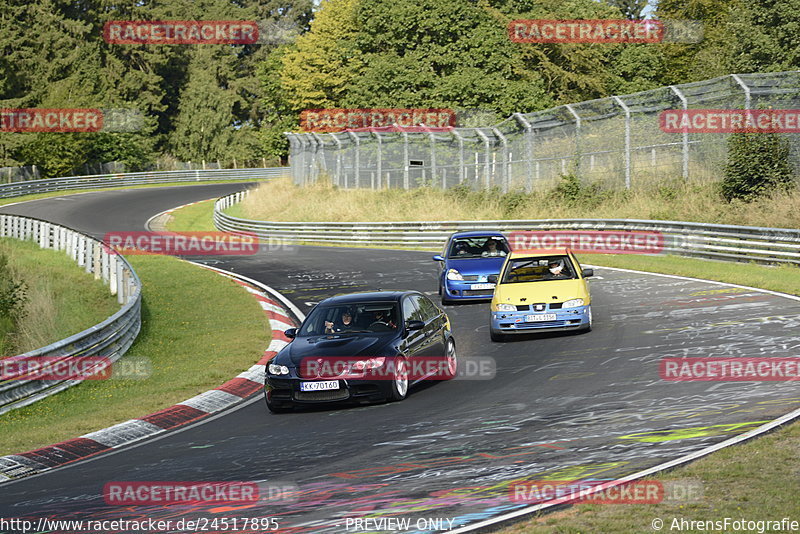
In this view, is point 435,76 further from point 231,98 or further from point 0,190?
point 231,98

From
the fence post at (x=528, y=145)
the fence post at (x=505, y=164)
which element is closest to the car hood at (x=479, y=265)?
the fence post at (x=528, y=145)

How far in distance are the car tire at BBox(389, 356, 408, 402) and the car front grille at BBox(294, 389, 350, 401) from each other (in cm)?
55

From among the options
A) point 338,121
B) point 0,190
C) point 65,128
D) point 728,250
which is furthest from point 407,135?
point 65,128

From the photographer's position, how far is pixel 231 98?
107062 millimetres

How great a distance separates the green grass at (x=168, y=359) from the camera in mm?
12578

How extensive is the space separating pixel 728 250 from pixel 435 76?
111ft

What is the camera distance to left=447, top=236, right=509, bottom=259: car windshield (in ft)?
70.0

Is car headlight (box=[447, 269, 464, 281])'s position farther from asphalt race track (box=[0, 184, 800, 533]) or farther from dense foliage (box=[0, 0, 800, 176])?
dense foliage (box=[0, 0, 800, 176])

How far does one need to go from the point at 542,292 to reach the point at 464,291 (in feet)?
16.5

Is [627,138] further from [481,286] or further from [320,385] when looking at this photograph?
[320,385]

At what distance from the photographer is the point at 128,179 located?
254 ft

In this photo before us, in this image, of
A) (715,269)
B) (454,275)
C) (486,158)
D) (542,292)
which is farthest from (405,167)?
(542,292)

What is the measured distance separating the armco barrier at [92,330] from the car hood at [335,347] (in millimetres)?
3667

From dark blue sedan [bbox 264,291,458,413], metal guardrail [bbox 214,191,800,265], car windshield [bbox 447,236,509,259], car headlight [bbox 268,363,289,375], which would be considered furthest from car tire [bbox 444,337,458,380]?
metal guardrail [bbox 214,191,800,265]
